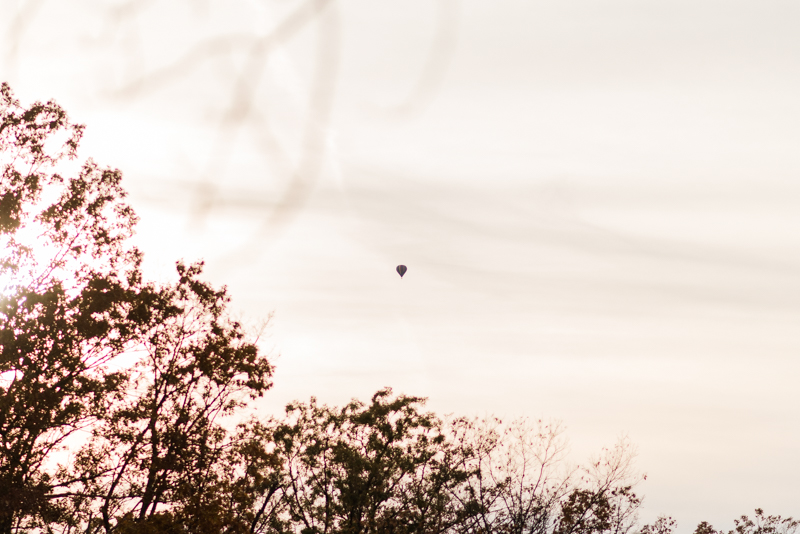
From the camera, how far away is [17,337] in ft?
87.6

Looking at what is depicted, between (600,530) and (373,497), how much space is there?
13.4 m

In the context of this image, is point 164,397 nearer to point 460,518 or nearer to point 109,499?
point 109,499

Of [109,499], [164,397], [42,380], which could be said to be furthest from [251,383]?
[42,380]

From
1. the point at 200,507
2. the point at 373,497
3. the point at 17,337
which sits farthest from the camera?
the point at 373,497

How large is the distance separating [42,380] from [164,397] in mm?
7285

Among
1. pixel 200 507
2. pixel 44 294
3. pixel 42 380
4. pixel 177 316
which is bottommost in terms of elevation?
pixel 200 507

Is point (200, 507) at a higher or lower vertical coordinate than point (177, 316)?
lower

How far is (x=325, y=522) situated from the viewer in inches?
2063

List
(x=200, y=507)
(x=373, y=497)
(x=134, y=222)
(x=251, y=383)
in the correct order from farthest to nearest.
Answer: (x=373, y=497), (x=251, y=383), (x=200, y=507), (x=134, y=222)

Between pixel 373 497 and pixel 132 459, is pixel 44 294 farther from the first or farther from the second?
pixel 373 497

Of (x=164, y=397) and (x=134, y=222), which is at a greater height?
(x=134, y=222)

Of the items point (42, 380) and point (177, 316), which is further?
point (177, 316)

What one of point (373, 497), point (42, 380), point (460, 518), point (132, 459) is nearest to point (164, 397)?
point (132, 459)

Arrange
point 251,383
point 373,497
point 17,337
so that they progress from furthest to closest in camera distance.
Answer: point 373,497, point 251,383, point 17,337
